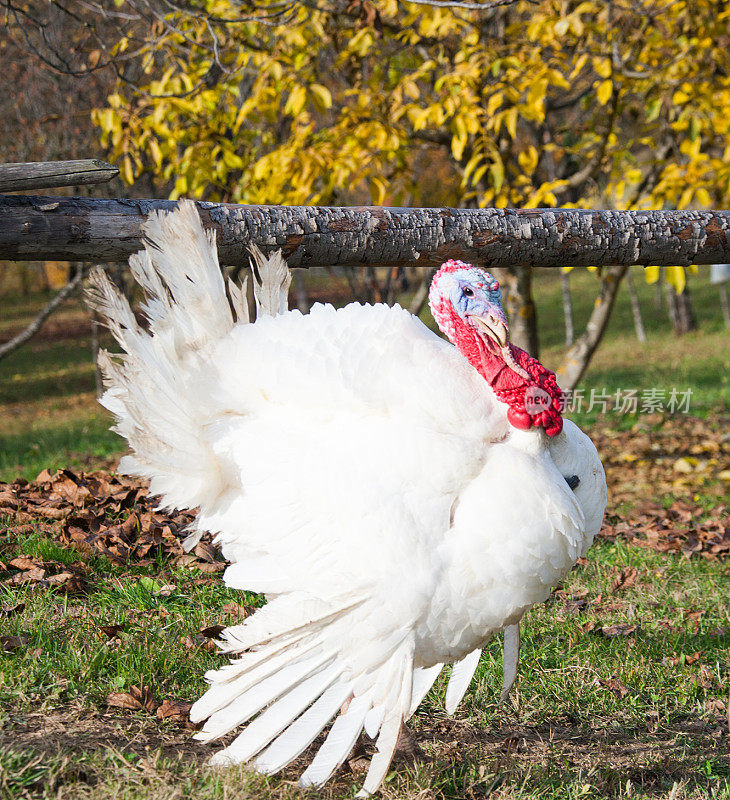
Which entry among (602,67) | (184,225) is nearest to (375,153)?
(602,67)

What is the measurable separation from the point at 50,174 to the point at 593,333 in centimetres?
614

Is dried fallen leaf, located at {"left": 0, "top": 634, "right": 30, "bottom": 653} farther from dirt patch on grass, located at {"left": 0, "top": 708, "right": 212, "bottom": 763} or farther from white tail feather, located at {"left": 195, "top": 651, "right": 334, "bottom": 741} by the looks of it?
white tail feather, located at {"left": 195, "top": 651, "right": 334, "bottom": 741}

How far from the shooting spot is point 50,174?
9.17ft

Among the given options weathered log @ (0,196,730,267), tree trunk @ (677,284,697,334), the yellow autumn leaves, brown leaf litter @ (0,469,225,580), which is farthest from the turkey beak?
tree trunk @ (677,284,697,334)

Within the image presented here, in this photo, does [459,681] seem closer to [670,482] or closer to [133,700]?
[133,700]

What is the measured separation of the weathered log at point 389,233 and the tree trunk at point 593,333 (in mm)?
3931

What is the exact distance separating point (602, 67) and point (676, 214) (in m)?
2.53

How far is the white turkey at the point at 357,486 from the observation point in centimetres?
236

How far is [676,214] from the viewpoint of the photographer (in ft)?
12.6

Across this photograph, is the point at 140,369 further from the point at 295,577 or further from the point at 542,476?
the point at 542,476

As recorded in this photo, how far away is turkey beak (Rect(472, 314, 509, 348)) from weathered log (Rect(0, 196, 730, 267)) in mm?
766

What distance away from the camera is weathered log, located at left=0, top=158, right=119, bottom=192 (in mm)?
2746

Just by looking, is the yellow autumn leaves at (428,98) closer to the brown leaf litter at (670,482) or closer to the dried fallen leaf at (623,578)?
the brown leaf litter at (670,482)

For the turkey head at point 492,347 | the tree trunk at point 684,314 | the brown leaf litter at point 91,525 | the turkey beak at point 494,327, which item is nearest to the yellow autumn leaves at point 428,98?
the brown leaf litter at point 91,525
